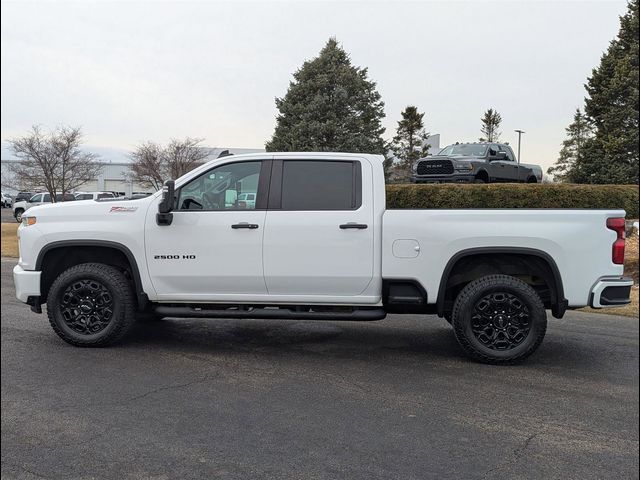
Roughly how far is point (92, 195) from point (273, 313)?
2.11 meters

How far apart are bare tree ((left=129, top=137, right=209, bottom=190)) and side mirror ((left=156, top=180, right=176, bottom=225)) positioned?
0.79ft

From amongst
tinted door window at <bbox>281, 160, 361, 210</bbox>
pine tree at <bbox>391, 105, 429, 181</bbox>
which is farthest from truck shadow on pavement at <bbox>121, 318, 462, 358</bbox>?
pine tree at <bbox>391, 105, 429, 181</bbox>

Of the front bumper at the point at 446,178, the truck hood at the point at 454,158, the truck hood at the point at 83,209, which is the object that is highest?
the truck hood at the point at 454,158

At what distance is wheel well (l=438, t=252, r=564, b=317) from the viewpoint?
4.77 metres

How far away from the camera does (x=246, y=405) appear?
151 inches

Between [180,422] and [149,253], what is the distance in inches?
79.5

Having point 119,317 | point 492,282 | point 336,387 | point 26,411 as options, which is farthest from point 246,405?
point 492,282

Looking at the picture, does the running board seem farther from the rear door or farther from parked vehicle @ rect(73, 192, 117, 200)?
parked vehicle @ rect(73, 192, 117, 200)

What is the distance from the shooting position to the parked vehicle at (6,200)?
15.2 ft

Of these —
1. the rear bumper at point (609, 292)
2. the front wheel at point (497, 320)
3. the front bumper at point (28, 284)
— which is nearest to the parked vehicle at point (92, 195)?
the front bumper at point (28, 284)

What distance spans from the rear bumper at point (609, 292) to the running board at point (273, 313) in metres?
1.83

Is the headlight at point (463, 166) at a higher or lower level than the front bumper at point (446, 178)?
higher

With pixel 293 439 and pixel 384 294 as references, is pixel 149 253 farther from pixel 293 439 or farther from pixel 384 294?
pixel 293 439

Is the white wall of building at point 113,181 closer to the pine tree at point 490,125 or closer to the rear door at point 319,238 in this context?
the rear door at point 319,238
